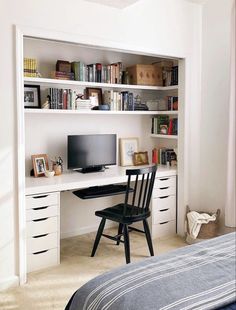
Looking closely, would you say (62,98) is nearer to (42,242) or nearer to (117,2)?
(117,2)

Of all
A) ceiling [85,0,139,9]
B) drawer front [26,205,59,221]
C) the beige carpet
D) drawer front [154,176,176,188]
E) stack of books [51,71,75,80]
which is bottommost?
the beige carpet

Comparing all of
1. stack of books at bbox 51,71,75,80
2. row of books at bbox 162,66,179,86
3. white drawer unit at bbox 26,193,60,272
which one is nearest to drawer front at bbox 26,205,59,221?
white drawer unit at bbox 26,193,60,272

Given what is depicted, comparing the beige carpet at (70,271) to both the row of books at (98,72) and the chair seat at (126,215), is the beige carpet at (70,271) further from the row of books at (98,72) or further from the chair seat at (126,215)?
the row of books at (98,72)

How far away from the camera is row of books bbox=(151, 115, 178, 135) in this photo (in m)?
4.27

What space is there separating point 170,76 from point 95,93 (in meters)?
0.95

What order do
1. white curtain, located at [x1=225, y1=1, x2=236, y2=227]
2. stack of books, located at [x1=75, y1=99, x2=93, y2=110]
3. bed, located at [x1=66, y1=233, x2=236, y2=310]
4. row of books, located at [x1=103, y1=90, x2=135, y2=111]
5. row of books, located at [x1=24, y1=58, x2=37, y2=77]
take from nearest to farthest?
bed, located at [x1=66, y1=233, x2=236, y2=310] → row of books, located at [x1=24, y1=58, x2=37, y2=77] → white curtain, located at [x1=225, y1=1, x2=236, y2=227] → stack of books, located at [x1=75, y1=99, x2=93, y2=110] → row of books, located at [x1=103, y1=90, x2=135, y2=111]

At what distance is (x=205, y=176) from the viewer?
13.7 ft

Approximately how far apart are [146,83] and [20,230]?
2.27 m

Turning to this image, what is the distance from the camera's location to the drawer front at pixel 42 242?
315cm

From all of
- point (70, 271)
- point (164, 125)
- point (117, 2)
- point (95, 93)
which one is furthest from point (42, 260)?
point (117, 2)

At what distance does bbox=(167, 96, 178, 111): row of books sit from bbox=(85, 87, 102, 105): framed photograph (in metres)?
0.86

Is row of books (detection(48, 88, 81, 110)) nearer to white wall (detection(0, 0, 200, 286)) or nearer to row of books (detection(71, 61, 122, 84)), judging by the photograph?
row of books (detection(71, 61, 122, 84))

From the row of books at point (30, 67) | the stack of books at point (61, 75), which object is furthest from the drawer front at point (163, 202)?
the row of books at point (30, 67)

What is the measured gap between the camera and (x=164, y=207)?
4.07m
